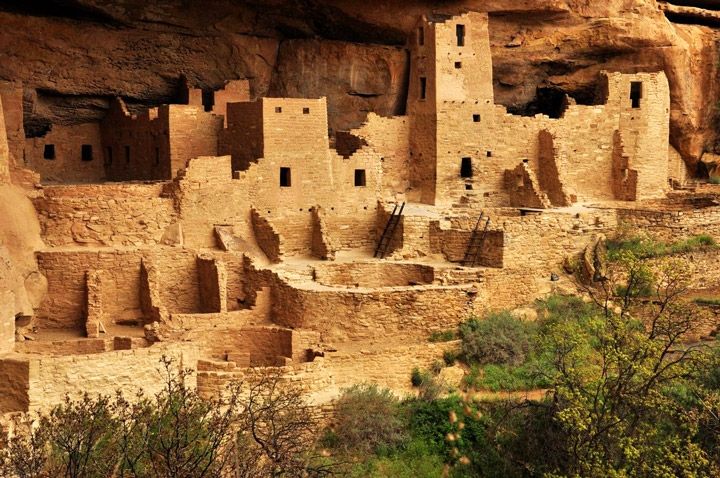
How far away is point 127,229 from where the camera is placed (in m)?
21.0

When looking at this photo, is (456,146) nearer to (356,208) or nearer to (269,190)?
(356,208)

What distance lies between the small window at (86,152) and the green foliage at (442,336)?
31.2ft

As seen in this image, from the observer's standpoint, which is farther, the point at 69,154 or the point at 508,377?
the point at 69,154

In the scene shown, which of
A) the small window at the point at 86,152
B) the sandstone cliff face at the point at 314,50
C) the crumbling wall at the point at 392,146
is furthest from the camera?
the small window at the point at 86,152

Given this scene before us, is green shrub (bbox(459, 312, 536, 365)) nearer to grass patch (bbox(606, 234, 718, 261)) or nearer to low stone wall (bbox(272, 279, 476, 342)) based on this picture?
low stone wall (bbox(272, 279, 476, 342))

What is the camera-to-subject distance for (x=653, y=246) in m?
23.1

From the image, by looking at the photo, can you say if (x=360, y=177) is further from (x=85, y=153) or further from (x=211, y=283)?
(x=85, y=153)

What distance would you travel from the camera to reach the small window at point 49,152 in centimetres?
2556

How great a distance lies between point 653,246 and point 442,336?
5.21m

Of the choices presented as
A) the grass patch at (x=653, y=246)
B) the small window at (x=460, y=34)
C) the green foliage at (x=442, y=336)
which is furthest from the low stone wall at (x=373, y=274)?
the small window at (x=460, y=34)

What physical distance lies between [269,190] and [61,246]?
13.2 feet

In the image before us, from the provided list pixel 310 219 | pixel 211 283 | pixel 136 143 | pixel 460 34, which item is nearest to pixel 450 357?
pixel 211 283

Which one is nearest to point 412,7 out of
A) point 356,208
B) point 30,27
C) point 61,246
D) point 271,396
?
point 356,208

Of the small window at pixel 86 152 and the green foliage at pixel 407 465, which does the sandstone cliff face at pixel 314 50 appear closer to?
the small window at pixel 86 152
